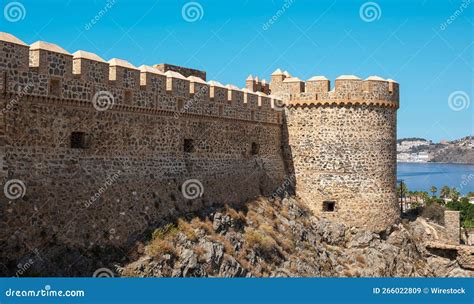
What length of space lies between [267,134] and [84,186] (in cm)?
985

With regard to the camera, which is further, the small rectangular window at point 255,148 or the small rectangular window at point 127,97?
the small rectangular window at point 255,148

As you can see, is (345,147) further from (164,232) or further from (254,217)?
(164,232)

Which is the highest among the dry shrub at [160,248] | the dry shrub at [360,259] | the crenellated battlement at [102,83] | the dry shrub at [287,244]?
the crenellated battlement at [102,83]

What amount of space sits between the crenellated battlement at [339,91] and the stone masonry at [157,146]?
45 millimetres

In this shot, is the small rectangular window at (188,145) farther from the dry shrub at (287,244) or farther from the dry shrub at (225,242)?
the dry shrub at (287,244)

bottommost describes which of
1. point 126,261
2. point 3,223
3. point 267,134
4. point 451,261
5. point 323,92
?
point 451,261

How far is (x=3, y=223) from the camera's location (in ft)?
36.9

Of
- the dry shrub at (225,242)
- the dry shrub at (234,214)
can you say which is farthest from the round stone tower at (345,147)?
the dry shrub at (225,242)

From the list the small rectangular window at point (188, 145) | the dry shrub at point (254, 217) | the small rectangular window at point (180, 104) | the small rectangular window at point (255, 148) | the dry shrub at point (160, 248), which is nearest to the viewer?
the dry shrub at point (160, 248)

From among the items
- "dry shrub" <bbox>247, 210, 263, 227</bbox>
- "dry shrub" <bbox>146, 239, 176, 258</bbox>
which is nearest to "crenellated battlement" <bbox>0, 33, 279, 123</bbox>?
"dry shrub" <bbox>247, 210, 263, 227</bbox>

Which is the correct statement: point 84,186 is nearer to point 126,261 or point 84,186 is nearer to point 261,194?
point 126,261

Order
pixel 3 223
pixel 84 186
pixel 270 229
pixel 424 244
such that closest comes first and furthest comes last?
pixel 3 223 < pixel 84 186 < pixel 270 229 < pixel 424 244

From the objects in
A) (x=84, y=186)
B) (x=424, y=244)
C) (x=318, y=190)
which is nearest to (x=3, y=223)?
(x=84, y=186)

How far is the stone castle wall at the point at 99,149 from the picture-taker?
38.4 ft
